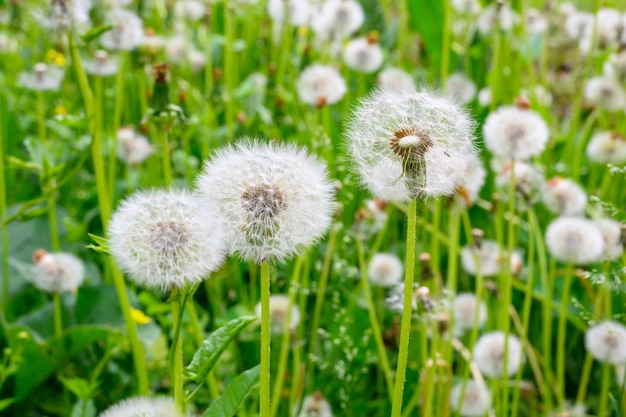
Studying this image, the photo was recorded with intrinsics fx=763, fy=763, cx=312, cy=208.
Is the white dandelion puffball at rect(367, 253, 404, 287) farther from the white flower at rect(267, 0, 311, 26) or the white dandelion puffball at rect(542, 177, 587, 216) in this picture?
the white flower at rect(267, 0, 311, 26)

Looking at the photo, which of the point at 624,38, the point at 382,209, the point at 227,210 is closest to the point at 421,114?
the point at 227,210

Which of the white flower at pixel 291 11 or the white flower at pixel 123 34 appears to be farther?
the white flower at pixel 291 11

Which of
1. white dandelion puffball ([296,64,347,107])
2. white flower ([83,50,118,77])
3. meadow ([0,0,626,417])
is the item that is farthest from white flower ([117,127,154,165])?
white dandelion puffball ([296,64,347,107])

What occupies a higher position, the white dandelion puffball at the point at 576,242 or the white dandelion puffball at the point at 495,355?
the white dandelion puffball at the point at 576,242

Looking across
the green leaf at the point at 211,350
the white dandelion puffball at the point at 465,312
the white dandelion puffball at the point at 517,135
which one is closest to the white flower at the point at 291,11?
the white dandelion puffball at the point at 517,135

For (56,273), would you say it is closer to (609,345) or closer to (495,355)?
(495,355)

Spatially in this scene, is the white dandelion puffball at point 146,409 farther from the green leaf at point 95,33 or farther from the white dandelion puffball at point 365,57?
the white dandelion puffball at point 365,57
